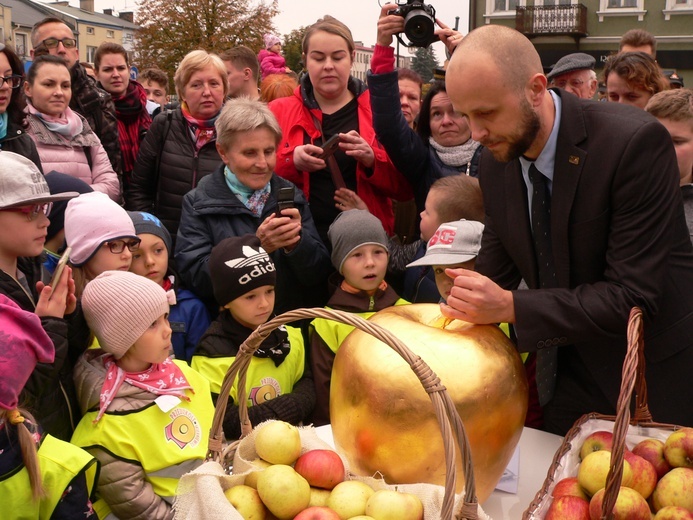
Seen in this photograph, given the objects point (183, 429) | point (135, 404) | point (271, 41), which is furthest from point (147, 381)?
point (271, 41)

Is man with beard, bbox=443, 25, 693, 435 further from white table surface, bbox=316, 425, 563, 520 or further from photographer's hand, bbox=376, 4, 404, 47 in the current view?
photographer's hand, bbox=376, 4, 404, 47

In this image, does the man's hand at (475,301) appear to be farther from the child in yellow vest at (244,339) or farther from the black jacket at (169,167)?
the black jacket at (169,167)

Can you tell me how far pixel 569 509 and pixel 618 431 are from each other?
25 cm

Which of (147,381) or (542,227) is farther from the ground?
(542,227)

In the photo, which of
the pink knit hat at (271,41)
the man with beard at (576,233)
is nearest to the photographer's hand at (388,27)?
the man with beard at (576,233)

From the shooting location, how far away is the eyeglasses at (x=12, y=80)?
140 inches

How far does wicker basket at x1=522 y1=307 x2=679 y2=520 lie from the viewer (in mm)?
1382

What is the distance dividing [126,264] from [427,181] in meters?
1.70

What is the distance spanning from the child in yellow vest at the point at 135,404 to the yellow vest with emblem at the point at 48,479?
16 centimetres

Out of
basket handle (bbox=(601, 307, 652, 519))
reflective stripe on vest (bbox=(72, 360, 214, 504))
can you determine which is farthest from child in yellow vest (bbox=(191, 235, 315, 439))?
basket handle (bbox=(601, 307, 652, 519))

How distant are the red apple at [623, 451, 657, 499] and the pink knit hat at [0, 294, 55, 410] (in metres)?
1.51

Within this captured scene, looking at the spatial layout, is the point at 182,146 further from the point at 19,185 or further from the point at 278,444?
the point at 278,444

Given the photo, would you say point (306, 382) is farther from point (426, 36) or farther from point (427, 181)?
point (426, 36)

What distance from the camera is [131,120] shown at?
18.6 ft
